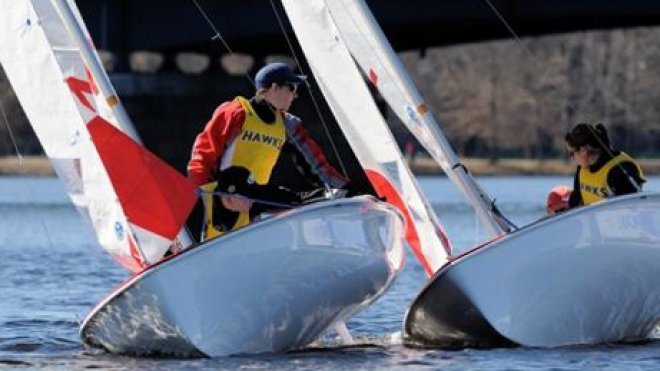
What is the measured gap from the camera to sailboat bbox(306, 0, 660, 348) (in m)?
14.4

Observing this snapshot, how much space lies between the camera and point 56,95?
49.8 feet

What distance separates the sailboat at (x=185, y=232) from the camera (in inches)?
546

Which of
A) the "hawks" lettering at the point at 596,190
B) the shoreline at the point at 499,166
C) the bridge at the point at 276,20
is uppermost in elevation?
the shoreline at the point at 499,166

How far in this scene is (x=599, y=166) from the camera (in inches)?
618

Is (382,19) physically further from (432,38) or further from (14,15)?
(14,15)

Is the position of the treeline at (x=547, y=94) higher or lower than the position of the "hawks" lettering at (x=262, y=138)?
higher

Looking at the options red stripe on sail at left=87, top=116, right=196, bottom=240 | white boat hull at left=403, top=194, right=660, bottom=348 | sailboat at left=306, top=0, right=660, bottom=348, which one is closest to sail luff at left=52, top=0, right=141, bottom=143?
red stripe on sail at left=87, top=116, right=196, bottom=240

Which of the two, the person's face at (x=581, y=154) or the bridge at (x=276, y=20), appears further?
the bridge at (x=276, y=20)

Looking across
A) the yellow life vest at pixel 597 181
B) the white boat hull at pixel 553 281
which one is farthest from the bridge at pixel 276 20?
the white boat hull at pixel 553 281

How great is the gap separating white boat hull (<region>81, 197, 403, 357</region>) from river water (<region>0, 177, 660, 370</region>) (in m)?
0.14

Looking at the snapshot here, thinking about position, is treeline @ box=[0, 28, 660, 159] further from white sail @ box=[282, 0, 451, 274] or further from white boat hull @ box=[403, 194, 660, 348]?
white boat hull @ box=[403, 194, 660, 348]

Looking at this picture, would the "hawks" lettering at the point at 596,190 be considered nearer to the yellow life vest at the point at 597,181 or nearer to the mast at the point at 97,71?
the yellow life vest at the point at 597,181

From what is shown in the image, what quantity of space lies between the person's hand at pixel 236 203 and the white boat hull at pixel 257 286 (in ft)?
2.03

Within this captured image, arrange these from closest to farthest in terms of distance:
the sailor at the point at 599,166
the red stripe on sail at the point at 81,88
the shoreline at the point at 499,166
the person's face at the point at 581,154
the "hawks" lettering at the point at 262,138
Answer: the "hawks" lettering at the point at 262,138
the red stripe on sail at the point at 81,88
the sailor at the point at 599,166
the person's face at the point at 581,154
the shoreline at the point at 499,166
